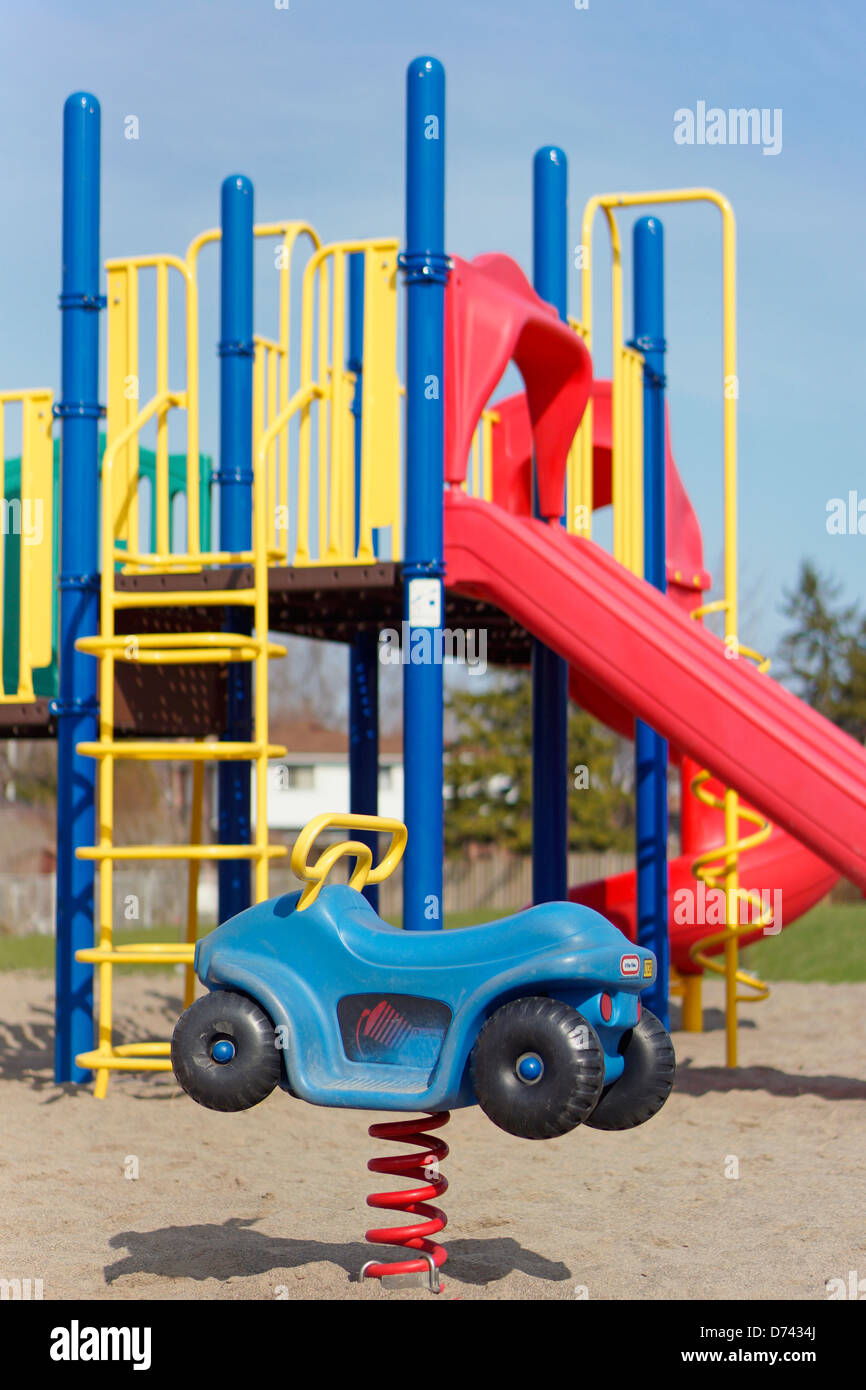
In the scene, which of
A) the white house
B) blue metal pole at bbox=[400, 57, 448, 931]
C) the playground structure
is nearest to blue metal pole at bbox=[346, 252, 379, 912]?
the playground structure

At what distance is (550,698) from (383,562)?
1.86 m

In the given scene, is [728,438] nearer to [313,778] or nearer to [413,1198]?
[413,1198]

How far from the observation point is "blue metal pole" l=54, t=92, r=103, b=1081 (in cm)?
864

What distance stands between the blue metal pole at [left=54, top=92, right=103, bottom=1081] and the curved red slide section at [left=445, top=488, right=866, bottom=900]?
2273mm

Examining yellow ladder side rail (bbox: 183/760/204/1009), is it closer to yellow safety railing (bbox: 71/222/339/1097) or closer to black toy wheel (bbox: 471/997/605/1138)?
yellow safety railing (bbox: 71/222/339/1097)

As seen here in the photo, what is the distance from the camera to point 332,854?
14.5 feet

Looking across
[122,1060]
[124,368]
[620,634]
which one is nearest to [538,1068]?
[620,634]

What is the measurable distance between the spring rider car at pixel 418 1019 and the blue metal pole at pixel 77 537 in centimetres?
427

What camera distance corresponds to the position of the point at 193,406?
8.79m

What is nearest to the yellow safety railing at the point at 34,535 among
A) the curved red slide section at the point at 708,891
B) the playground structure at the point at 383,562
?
the playground structure at the point at 383,562

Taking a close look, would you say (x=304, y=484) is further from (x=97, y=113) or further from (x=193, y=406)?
(x=97, y=113)

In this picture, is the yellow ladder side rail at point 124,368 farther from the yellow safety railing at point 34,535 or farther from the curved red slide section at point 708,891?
the curved red slide section at point 708,891
